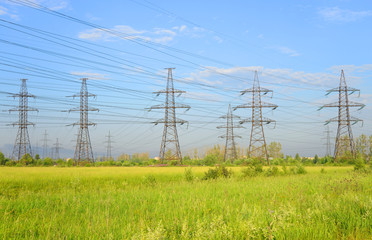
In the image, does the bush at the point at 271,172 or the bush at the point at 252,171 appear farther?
the bush at the point at 271,172

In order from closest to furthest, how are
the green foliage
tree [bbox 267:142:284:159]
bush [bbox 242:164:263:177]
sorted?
bush [bbox 242:164:263:177]
the green foliage
tree [bbox 267:142:284:159]

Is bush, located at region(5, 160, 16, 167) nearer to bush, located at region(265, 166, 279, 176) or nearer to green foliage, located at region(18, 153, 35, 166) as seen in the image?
green foliage, located at region(18, 153, 35, 166)

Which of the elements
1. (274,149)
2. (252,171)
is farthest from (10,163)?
(274,149)

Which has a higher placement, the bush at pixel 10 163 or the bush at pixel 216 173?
the bush at pixel 216 173

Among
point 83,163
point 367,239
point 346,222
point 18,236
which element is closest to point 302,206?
point 346,222

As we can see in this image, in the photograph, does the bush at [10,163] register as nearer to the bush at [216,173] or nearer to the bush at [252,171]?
the bush at [216,173]

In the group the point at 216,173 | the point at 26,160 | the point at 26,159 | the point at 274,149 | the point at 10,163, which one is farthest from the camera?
the point at 274,149

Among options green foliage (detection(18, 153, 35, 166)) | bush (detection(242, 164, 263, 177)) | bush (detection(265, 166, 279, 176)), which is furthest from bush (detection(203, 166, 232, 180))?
green foliage (detection(18, 153, 35, 166))

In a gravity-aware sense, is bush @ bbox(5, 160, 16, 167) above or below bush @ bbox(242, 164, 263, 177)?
below

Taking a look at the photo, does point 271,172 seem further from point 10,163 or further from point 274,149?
point 274,149

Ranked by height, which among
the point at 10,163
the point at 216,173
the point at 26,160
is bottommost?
the point at 10,163

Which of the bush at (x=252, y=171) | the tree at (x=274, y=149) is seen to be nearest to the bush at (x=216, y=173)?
the bush at (x=252, y=171)

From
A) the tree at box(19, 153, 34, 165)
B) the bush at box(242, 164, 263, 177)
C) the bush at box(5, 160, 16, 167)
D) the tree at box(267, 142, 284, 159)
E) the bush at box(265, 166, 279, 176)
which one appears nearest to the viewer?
the bush at box(242, 164, 263, 177)

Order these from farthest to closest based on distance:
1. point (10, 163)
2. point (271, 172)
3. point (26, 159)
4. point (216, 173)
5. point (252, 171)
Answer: point (26, 159)
point (10, 163)
point (271, 172)
point (252, 171)
point (216, 173)
